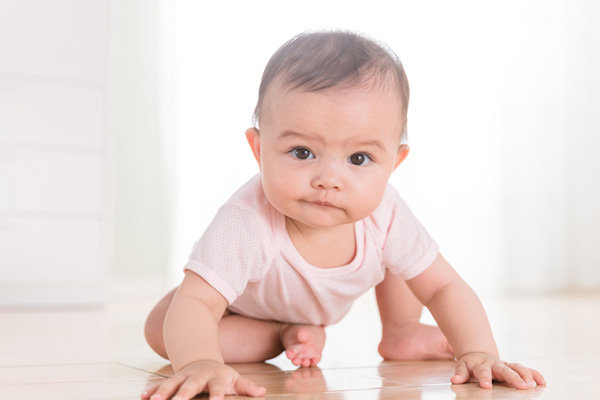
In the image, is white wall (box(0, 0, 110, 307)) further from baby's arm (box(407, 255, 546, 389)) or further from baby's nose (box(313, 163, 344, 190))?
→ baby's nose (box(313, 163, 344, 190))

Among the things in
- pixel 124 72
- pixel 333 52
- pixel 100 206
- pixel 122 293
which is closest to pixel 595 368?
pixel 333 52

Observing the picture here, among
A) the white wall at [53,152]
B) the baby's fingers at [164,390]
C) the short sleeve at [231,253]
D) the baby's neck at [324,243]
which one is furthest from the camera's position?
the white wall at [53,152]

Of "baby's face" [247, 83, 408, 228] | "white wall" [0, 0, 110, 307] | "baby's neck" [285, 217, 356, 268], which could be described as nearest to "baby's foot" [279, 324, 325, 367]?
"baby's neck" [285, 217, 356, 268]

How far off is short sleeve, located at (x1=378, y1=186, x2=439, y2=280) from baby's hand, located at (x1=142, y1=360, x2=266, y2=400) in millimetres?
361

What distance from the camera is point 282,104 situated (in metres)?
0.89

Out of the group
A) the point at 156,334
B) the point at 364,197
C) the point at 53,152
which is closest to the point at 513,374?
the point at 364,197

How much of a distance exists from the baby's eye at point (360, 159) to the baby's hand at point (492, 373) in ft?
0.89

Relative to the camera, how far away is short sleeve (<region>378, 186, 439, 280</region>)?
3.49 feet

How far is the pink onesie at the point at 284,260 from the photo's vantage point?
0.94 metres

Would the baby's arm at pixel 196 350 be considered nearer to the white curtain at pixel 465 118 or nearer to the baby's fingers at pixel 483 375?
the baby's fingers at pixel 483 375

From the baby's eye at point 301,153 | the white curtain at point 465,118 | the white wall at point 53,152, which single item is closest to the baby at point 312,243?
the baby's eye at point 301,153

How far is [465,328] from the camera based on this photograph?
997 millimetres

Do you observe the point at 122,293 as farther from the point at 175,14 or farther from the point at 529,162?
the point at 529,162

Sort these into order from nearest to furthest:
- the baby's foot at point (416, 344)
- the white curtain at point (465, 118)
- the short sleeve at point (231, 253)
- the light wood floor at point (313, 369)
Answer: the light wood floor at point (313, 369) < the short sleeve at point (231, 253) < the baby's foot at point (416, 344) < the white curtain at point (465, 118)
